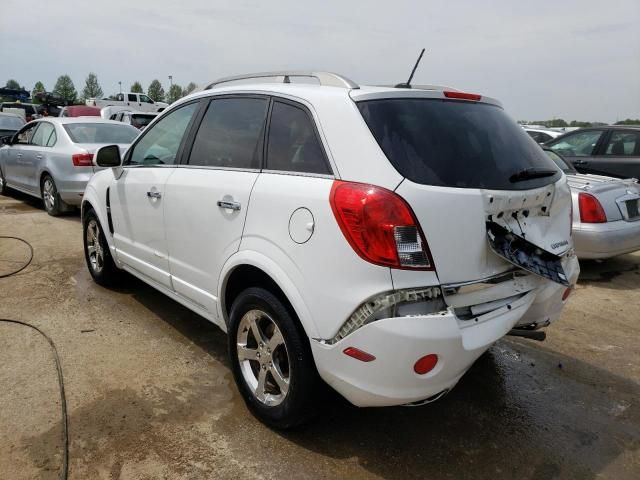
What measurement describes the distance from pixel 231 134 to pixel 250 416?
1.62 meters

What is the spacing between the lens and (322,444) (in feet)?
8.70

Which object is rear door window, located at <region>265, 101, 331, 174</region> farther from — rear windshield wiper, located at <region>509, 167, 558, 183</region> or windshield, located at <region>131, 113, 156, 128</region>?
windshield, located at <region>131, 113, 156, 128</region>

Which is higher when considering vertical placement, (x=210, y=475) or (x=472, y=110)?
(x=472, y=110)

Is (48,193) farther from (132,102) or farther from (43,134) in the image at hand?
(132,102)

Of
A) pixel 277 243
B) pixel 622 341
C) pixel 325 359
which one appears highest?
pixel 277 243

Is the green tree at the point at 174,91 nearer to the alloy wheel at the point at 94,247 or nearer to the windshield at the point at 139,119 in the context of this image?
the windshield at the point at 139,119

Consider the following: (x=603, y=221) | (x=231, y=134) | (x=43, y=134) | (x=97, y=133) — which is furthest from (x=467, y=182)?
(x=43, y=134)

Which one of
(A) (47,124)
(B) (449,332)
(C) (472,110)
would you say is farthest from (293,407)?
(A) (47,124)

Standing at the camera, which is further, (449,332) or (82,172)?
(82,172)

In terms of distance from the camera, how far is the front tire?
245 cm

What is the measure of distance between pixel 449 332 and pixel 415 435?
0.90 metres

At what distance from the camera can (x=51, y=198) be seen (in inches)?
315

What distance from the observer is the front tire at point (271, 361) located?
2449 mm

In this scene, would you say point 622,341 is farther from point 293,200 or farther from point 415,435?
point 293,200
